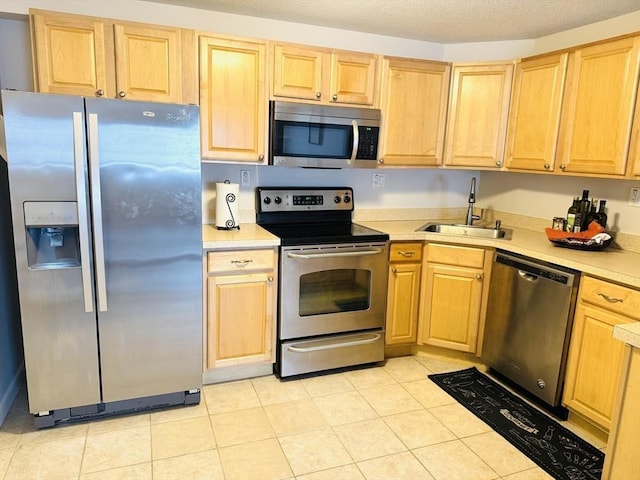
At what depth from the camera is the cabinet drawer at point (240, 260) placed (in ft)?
8.39

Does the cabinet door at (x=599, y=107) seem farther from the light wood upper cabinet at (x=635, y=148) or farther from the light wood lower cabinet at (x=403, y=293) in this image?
the light wood lower cabinet at (x=403, y=293)

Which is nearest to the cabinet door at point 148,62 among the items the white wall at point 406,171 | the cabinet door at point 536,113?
the white wall at point 406,171

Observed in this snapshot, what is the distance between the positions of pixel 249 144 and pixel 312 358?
4.60ft

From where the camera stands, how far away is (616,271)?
7.14ft

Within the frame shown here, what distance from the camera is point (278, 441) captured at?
2.23 meters

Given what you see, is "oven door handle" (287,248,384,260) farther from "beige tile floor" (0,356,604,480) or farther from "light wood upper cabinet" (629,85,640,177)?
"light wood upper cabinet" (629,85,640,177)

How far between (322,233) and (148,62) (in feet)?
4.62

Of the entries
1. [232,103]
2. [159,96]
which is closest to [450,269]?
[232,103]

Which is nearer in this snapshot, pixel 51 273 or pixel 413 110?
pixel 51 273

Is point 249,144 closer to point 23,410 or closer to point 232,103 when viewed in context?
point 232,103

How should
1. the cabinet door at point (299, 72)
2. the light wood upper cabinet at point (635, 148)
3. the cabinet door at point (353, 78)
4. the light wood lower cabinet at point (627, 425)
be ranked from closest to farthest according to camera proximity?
1. the light wood lower cabinet at point (627, 425)
2. the light wood upper cabinet at point (635, 148)
3. the cabinet door at point (299, 72)
4. the cabinet door at point (353, 78)

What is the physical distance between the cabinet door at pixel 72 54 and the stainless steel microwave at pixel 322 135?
945 millimetres

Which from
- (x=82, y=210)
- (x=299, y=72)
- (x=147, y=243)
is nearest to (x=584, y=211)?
(x=299, y=72)

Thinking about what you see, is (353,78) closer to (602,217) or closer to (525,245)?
(525,245)
